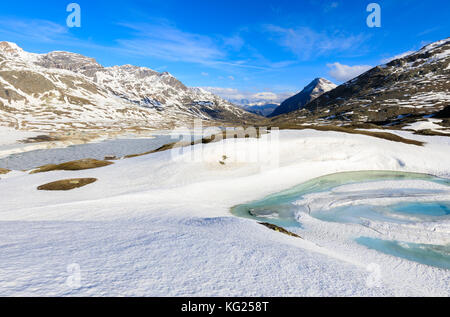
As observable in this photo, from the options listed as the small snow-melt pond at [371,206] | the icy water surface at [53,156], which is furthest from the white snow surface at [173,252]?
the icy water surface at [53,156]

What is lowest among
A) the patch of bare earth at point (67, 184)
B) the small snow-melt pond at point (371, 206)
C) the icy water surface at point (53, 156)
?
the small snow-melt pond at point (371, 206)

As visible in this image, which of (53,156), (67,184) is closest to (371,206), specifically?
(67,184)

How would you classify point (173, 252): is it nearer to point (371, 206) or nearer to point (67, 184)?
point (371, 206)

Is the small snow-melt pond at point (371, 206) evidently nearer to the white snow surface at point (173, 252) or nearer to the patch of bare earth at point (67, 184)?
the white snow surface at point (173, 252)

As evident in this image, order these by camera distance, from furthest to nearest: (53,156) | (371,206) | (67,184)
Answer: (53,156)
(67,184)
(371,206)
